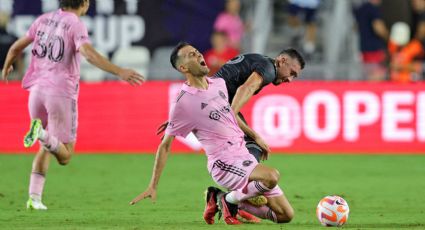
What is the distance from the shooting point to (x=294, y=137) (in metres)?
20.1

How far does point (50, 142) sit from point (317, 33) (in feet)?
40.1

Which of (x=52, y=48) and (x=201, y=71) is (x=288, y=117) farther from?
(x=201, y=71)

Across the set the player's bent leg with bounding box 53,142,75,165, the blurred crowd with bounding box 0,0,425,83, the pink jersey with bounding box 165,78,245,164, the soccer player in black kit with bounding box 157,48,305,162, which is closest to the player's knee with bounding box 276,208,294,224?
the soccer player in black kit with bounding box 157,48,305,162

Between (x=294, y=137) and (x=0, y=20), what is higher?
(x=0, y=20)

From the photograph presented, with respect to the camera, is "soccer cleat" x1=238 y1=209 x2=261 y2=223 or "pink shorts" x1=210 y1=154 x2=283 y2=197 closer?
"pink shorts" x1=210 y1=154 x2=283 y2=197

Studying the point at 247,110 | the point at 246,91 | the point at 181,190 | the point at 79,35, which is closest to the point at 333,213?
the point at 246,91

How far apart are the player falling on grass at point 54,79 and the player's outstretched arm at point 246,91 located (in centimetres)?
192

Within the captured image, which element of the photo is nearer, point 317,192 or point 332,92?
point 317,192

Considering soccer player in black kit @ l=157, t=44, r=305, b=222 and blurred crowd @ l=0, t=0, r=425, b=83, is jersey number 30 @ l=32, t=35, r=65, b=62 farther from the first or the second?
blurred crowd @ l=0, t=0, r=425, b=83

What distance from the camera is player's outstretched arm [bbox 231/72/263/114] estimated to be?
10562 mm

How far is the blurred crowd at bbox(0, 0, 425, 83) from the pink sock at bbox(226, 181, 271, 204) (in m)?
10.1

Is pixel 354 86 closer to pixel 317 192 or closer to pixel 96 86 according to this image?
pixel 96 86

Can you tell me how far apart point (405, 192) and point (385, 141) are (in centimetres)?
594

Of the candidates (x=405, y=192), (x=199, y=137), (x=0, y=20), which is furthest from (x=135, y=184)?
(x=0, y=20)
